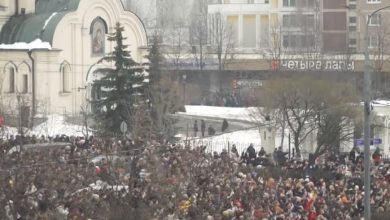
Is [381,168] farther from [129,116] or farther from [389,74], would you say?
[389,74]

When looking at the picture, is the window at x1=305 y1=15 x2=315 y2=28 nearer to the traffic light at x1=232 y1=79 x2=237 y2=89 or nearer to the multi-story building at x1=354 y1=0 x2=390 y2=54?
the multi-story building at x1=354 y1=0 x2=390 y2=54

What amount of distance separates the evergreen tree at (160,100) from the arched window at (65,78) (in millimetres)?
7389

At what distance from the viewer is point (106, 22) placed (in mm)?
44688

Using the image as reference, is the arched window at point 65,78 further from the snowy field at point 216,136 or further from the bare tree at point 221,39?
the bare tree at point 221,39

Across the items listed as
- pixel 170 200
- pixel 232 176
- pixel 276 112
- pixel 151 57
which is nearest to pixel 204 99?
pixel 151 57

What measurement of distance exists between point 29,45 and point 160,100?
12.2 metres

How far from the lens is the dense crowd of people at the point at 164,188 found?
1563 centimetres

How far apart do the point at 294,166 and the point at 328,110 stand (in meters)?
4.79

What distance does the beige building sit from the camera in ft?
138

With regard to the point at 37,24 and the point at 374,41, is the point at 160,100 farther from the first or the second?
the point at 374,41

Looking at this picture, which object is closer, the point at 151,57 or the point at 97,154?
the point at 97,154

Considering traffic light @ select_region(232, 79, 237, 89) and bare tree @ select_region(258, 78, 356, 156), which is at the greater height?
traffic light @ select_region(232, 79, 237, 89)

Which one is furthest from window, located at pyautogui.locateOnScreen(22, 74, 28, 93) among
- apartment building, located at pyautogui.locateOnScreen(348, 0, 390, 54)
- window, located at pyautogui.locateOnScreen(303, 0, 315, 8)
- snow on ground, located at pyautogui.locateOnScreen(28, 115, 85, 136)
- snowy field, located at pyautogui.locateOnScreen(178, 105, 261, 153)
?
window, located at pyautogui.locateOnScreen(303, 0, 315, 8)

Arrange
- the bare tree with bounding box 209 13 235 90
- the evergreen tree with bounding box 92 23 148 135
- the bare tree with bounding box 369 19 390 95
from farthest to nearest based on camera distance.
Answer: the bare tree with bounding box 209 13 235 90, the bare tree with bounding box 369 19 390 95, the evergreen tree with bounding box 92 23 148 135
